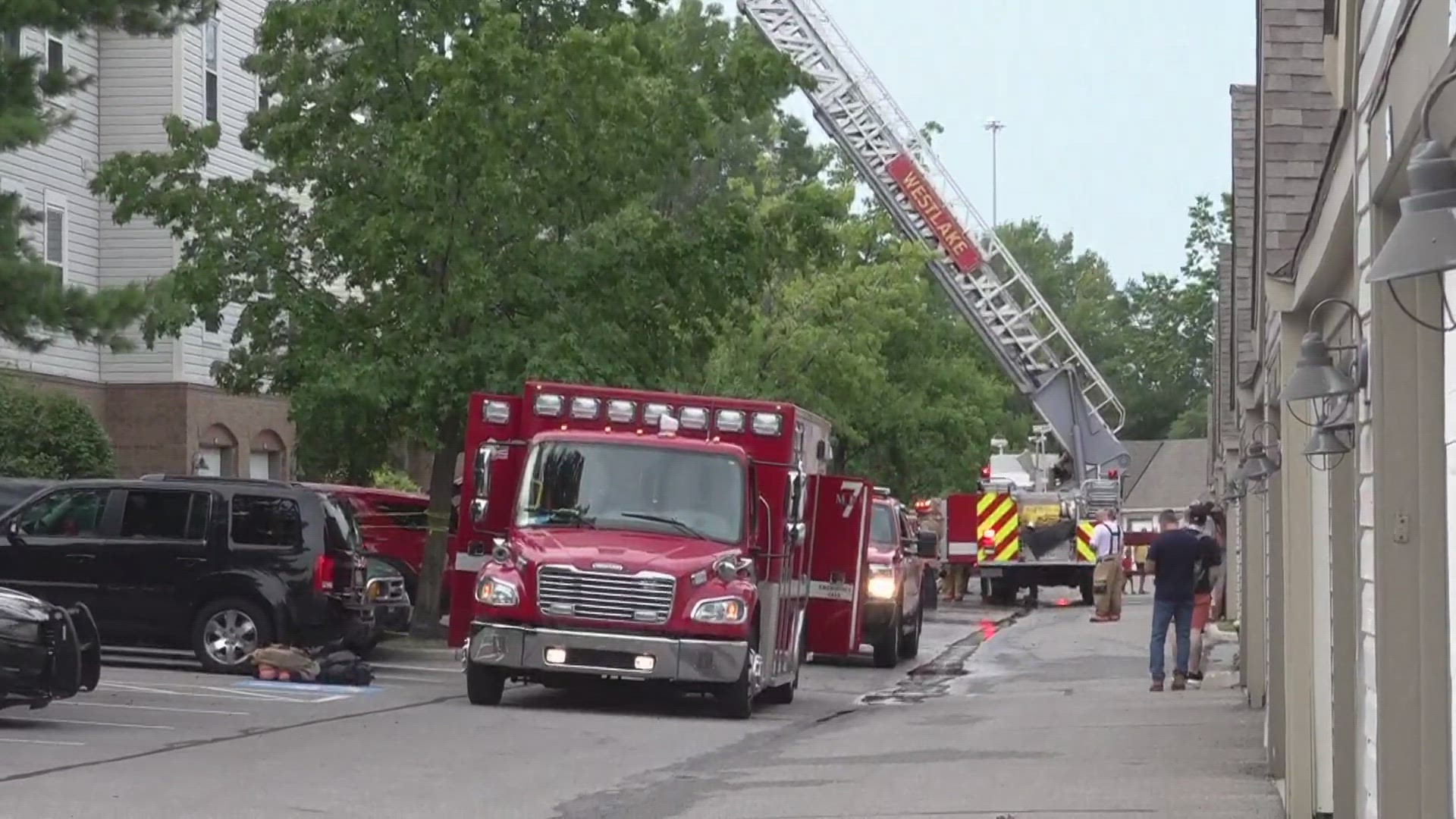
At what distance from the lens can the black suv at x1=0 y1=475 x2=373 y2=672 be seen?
792 inches

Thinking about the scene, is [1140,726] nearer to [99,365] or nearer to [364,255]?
[364,255]

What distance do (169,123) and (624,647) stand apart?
11.5 m

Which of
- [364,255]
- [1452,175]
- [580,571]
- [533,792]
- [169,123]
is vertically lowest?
[533,792]

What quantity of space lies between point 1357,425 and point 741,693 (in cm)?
962

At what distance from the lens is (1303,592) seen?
11.7 metres

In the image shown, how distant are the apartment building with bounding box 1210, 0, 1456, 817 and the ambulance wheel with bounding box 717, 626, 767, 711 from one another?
4161 millimetres

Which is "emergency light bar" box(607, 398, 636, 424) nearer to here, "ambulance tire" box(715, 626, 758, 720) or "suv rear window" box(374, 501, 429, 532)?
"ambulance tire" box(715, 626, 758, 720)

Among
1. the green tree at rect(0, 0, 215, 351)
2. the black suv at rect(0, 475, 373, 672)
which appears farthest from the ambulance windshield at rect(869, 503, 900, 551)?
the green tree at rect(0, 0, 215, 351)

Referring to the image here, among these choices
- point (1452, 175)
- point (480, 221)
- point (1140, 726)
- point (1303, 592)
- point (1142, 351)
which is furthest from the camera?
point (1142, 351)

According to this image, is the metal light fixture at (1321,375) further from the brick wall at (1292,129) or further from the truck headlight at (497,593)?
the truck headlight at (497,593)

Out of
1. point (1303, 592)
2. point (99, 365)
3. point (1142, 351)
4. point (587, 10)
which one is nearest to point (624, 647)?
point (1303, 592)

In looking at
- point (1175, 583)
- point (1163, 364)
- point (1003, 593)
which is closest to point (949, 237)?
point (1003, 593)

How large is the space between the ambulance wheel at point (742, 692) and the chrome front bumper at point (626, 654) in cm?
13

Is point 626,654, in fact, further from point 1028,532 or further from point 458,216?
point 1028,532
